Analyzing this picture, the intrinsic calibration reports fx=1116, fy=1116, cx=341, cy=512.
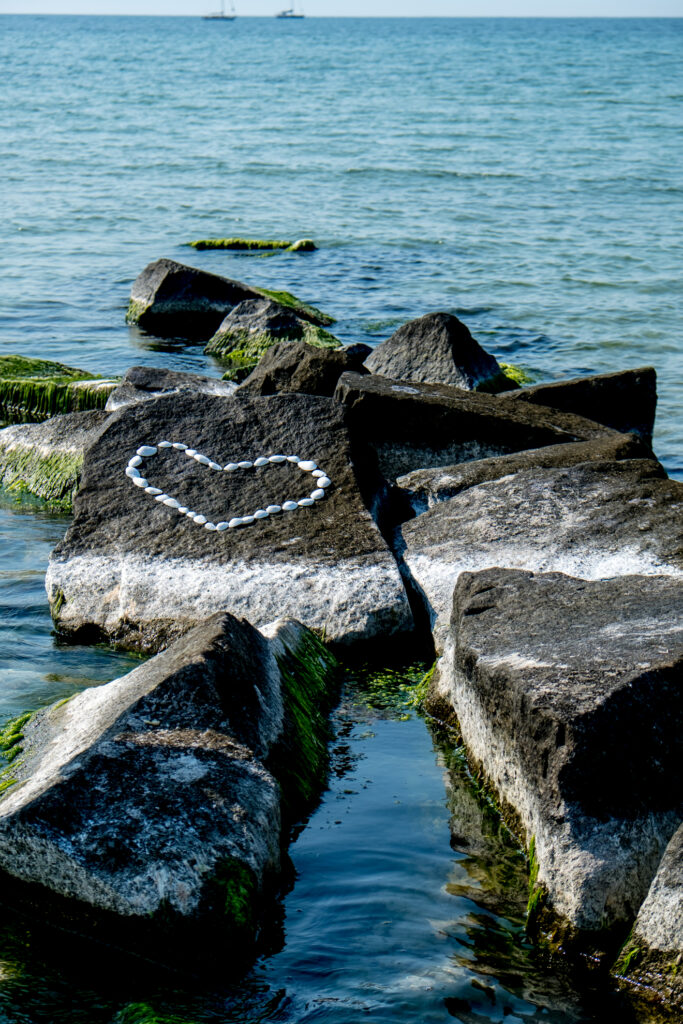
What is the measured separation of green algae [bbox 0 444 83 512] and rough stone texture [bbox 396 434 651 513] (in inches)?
104

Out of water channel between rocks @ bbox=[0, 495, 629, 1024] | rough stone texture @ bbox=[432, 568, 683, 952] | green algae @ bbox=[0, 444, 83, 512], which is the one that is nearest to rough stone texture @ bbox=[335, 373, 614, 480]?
green algae @ bbox=[0, 444, 83, 512]

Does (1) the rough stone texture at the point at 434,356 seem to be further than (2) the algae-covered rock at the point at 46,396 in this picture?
No

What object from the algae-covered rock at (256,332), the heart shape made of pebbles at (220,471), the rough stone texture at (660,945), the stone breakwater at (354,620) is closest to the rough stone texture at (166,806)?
the stone breakwater at (354,620)

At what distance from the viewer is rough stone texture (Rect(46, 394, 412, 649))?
5785mm

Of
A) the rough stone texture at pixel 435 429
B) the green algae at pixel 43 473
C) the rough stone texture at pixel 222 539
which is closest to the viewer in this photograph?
the rough stone texture at pixel 222 539

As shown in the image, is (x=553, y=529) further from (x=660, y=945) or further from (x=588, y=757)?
(x=660, y=945)

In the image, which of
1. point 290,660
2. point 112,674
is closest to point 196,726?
point 290,660

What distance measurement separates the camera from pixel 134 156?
106 ft

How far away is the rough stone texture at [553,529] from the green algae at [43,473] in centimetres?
303

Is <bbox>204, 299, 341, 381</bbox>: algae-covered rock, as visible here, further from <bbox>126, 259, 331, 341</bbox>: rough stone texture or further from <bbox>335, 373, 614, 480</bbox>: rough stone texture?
<bbox>335, 373, 614, 480</bbox>: rough stone texture

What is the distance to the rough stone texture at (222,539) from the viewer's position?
5.79 metres

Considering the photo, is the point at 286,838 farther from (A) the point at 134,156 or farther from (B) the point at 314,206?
(A) the point at 134,156

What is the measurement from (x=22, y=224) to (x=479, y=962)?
2073 cm

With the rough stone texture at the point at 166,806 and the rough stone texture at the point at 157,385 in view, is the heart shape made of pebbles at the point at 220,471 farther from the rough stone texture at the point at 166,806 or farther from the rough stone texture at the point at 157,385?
the rough stone texture at the point at 157,385
